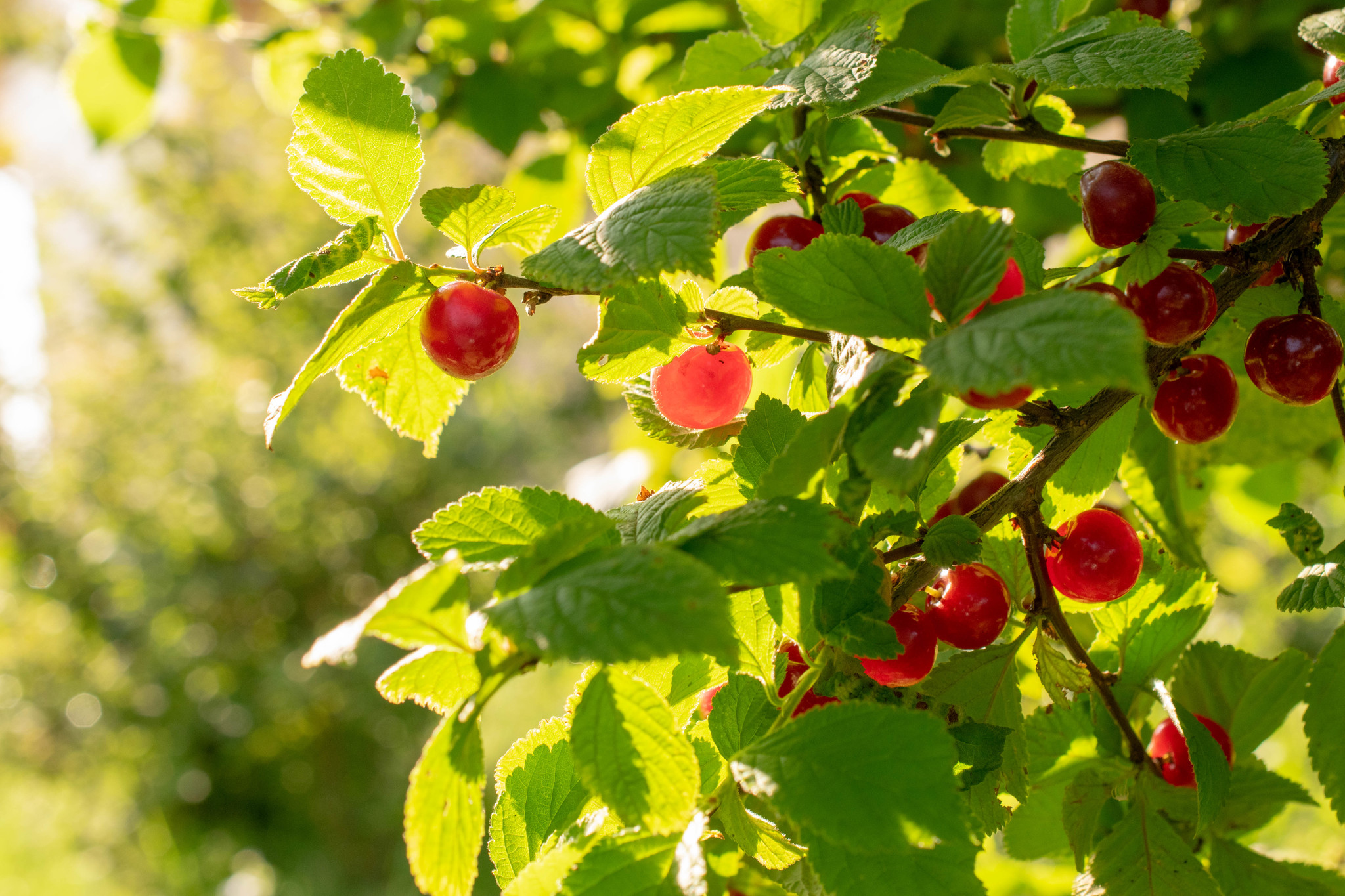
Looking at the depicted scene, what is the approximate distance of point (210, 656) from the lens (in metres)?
5.21

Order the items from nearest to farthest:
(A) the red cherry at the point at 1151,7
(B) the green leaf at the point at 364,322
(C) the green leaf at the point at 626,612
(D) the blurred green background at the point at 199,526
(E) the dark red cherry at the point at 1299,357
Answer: (C) the green leaf at the point at 626,612, (B) the green leaf at the point at 364,322, (E) the dark red cherry at the point at 1299,357, (A) the red cherry at the point at 1151,7, (D) the blurred green background at the point at 199,526

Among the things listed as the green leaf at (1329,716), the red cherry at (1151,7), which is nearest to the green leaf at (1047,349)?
the green leaf at (1329,716)

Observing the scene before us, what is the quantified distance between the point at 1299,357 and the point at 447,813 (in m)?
0.43

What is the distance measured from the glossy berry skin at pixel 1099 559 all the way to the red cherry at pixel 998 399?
16 cm

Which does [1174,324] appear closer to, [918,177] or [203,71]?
[918,177]

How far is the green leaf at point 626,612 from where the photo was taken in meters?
0.24

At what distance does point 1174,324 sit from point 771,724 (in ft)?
0.83

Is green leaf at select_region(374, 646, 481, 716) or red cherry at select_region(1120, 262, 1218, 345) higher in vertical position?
red cherry at select_region(1120, 262, 1218, 345)

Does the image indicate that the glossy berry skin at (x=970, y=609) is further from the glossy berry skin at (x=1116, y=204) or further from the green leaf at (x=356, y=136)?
the green leaf at (x=356, y=136)

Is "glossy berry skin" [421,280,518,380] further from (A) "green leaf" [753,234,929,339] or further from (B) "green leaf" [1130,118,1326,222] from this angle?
(B) "green leaf" [1130,118,1326,222]

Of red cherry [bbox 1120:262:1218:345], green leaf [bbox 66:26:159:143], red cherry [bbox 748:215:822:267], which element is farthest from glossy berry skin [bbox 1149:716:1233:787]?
green leaf [bbox 66:26:159:143]

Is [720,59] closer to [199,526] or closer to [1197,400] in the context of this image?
[1197,400]

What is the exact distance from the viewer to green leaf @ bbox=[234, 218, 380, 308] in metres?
0.35

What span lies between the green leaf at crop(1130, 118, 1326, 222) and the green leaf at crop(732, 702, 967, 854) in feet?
0.89
